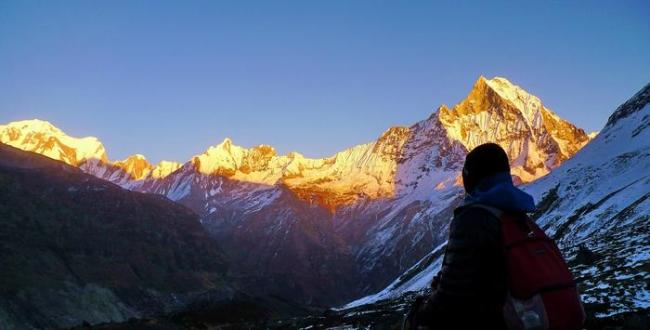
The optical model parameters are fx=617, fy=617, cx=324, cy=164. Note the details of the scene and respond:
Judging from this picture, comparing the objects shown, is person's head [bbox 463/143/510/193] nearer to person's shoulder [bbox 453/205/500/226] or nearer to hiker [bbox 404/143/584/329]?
hiker [bbox 404/143/584/329]

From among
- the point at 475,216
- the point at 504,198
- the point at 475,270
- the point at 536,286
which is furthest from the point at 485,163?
the point at 536,286

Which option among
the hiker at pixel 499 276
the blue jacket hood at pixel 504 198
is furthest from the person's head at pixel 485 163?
the hiker at pixel 499 276

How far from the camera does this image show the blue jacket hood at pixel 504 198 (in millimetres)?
5004

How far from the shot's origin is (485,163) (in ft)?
17.9

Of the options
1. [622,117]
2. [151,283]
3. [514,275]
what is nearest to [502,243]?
[514,275]

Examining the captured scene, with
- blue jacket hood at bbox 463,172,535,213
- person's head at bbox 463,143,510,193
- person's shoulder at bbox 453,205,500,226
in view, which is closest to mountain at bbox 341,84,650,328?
person's head at bbox 463,143,510,193

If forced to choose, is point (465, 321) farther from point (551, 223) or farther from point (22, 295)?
point (22, 295)

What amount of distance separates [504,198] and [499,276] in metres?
0.65

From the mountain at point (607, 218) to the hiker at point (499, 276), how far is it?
12.7m

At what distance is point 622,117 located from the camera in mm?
127625

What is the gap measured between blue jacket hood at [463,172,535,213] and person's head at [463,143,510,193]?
15 centimetres

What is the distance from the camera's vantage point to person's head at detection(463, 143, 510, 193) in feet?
17.9

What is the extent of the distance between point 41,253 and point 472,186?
183 metres

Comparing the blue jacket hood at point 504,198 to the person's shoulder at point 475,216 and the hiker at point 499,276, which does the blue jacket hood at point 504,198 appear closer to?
the hiker at point 499,276
